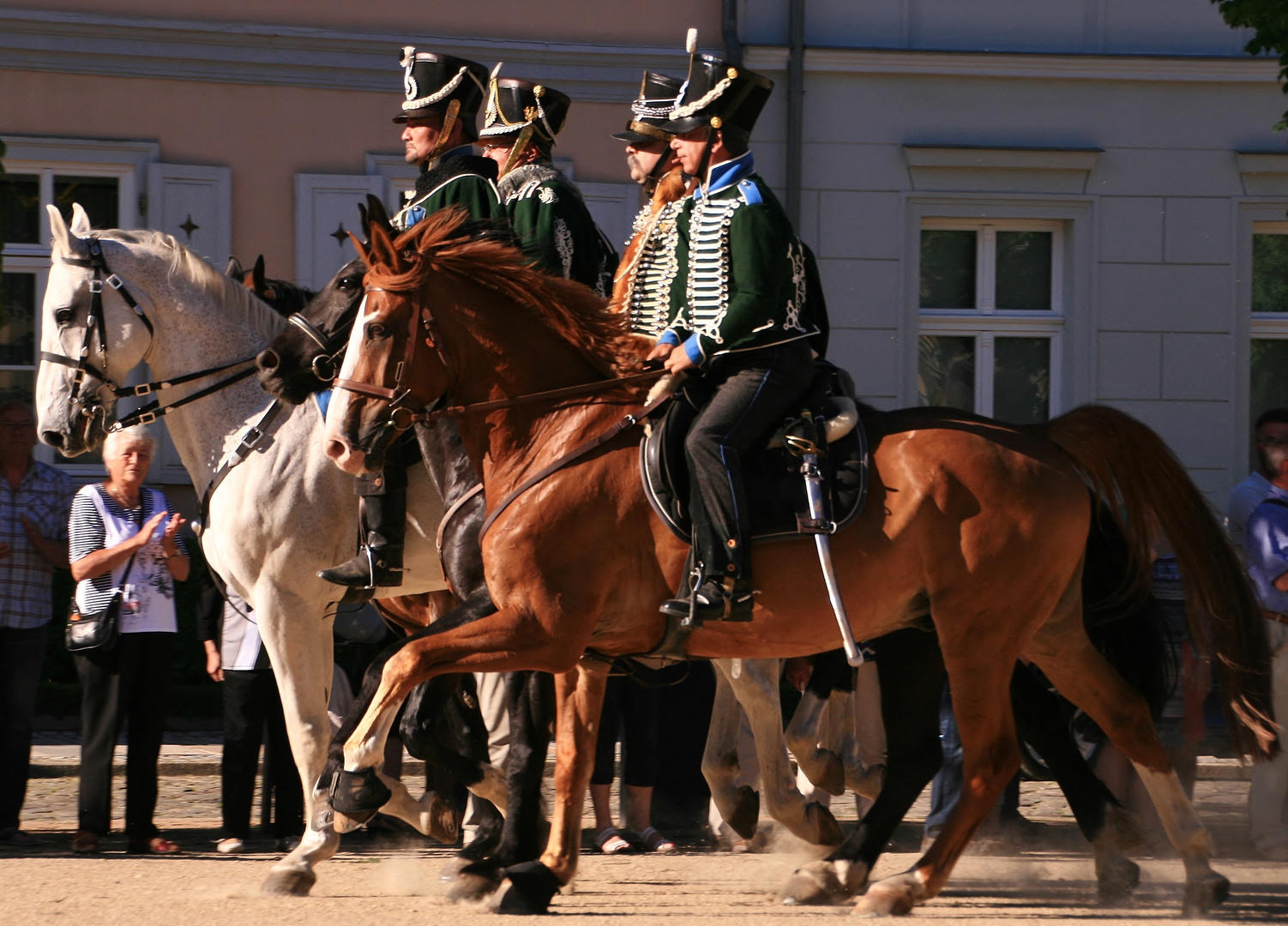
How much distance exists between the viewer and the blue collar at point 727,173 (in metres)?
5.95

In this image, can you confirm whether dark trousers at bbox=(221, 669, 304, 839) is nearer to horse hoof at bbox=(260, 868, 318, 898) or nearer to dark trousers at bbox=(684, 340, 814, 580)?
horse hoof at bbox=(260, 868, 318, 898)

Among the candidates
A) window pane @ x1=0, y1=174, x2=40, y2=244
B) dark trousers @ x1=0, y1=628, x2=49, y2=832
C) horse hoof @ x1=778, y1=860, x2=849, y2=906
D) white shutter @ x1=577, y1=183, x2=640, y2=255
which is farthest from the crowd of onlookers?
white shutter @ x1=577, y1=183, x2=640, y2=255

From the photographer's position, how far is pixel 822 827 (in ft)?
22.8

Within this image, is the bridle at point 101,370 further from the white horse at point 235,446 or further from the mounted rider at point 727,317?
the mounted rider at point 727,317

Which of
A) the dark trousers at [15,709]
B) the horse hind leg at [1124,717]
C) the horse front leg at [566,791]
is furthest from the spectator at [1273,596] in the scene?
the dark trousers at [15,709]

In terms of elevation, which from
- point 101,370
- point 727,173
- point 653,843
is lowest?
point 653,843

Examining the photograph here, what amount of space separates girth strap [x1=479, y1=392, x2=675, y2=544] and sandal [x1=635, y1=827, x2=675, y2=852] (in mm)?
2486

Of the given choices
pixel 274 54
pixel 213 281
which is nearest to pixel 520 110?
pixel 213 281

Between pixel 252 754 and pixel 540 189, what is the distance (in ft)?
9.64

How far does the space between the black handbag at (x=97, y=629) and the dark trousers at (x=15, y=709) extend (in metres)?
0.33

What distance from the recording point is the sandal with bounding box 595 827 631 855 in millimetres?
7766

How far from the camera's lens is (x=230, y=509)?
6953 millimetres

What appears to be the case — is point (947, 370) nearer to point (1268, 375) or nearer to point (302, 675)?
point (1268, 375)

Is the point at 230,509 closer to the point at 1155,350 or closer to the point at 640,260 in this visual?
the point at 640,260
